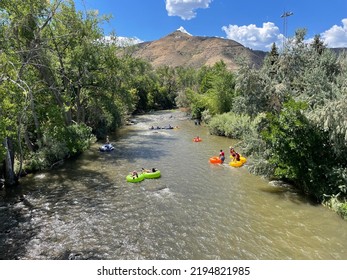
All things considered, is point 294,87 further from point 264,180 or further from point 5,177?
point 5,177

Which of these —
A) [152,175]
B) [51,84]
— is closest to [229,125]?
[152,175]

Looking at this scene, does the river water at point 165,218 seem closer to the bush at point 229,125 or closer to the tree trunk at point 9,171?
the tree trunk at point 9,171

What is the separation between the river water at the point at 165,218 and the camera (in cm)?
1149

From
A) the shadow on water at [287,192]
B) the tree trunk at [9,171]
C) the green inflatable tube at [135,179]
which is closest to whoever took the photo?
the shadow on water at [287,192]

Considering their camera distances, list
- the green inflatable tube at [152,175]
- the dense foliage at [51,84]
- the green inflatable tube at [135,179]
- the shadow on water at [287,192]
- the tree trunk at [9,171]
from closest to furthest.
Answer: the shadow on water at [287,192] → the dense foliage at [51,84] → the tree trunk at [9,171] → the green inflatable tube at [135,179] → the green inflatable tube at [152,175]

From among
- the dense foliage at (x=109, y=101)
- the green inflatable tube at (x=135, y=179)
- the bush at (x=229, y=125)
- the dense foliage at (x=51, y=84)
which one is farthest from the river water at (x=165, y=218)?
the bush at (x=229, y=125)

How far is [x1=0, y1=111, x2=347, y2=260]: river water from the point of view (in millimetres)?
11485

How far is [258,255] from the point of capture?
→ 36.5 ft

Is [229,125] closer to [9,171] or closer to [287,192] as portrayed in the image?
[287,192]

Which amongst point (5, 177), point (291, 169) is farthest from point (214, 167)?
point (5, 177)

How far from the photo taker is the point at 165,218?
14.3m

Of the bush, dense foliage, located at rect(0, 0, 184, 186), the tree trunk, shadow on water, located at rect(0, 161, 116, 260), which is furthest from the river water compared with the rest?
the bush

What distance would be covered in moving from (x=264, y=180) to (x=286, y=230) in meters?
6.68

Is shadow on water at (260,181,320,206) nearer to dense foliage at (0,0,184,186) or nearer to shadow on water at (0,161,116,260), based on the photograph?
shadow on water at (0,161,116,260)
